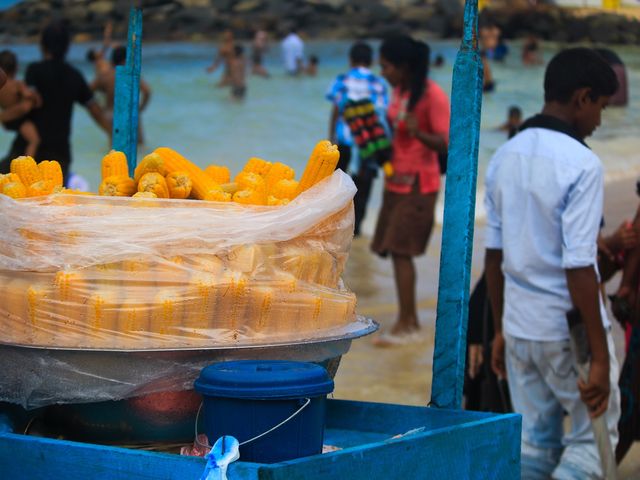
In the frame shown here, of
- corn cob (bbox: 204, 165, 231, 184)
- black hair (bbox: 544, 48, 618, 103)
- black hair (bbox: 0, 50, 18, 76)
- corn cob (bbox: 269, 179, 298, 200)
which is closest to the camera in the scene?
corn cob (bbox: 269, 179, 298, 200)

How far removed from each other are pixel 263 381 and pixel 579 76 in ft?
7.97

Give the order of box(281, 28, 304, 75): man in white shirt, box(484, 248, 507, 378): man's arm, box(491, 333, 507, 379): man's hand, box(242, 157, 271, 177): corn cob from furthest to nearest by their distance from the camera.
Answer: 1. box(281, 28, 304, 75): man in white shirt
2. box(491, 333, 507, 379): man's hand
3. box(484, 248, 507, 378): man's arm
4. box(242, 157, 271, 177): corn cob

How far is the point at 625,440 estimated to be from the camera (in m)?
4.95

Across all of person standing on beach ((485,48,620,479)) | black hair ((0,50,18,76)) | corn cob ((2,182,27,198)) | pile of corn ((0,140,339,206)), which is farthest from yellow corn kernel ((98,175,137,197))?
black hair ((0,50,18,76))

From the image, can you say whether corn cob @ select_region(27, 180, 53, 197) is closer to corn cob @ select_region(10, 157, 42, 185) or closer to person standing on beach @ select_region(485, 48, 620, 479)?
corn cob @ select_region(10, 157, 42, 185)

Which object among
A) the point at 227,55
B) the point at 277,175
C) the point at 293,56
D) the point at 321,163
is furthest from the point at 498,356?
the point at 293,56

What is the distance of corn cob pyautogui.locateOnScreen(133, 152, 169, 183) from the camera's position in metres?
3.04

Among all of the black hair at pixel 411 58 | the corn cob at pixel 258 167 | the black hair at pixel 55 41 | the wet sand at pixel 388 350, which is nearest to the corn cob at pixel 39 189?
the corn cob at pixel 258 167

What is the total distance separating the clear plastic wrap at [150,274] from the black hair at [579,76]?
6.28ft

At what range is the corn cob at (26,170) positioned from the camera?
301cm

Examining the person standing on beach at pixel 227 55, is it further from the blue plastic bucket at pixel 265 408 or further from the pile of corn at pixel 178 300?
the blue plastic bucket at pixel 265 408

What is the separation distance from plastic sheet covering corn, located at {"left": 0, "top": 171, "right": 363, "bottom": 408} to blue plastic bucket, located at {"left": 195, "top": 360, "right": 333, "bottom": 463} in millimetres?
241

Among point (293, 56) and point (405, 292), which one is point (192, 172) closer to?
point (405, 292)

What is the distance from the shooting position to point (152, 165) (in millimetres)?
3047
